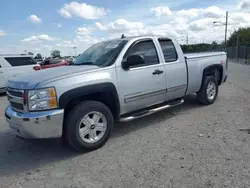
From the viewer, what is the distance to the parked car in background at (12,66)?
10.6 metres

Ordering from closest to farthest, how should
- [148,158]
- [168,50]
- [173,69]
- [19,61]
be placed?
[148,158], [173,69], [168,50], [19,61]

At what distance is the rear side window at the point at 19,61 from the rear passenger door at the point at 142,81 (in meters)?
8.44

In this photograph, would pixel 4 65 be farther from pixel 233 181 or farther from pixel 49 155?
pixel 233 181

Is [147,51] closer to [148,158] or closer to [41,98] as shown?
[148,158]

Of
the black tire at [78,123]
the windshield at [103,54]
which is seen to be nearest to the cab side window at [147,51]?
the windshield at [103,54]

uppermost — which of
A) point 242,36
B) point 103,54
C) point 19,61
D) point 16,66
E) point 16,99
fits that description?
point 242,36

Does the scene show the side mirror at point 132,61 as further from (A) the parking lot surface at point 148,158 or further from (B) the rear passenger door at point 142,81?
(A) the parking lot surface at point 148,158

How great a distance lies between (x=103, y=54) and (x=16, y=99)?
1.79 metres

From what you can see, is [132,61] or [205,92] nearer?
[132,61]

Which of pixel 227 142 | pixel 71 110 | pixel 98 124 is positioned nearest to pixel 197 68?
pixel 227 142

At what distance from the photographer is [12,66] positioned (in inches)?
429

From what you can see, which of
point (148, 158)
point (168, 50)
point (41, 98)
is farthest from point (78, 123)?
point (168, 50)

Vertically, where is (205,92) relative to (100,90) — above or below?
below

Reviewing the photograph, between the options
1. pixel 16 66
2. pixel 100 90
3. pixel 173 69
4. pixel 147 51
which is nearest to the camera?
pixel 100 90
